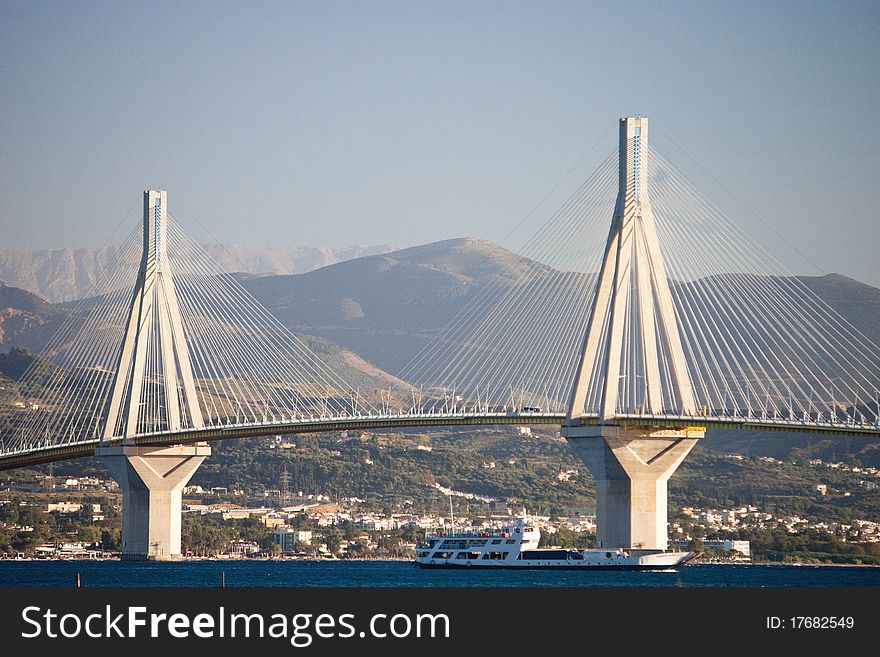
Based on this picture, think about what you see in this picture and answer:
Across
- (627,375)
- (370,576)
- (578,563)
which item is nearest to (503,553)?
(578,563)

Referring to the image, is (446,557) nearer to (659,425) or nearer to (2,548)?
(659,425)

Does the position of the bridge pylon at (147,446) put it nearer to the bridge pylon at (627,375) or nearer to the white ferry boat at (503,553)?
the white ferry boat at (503,553)

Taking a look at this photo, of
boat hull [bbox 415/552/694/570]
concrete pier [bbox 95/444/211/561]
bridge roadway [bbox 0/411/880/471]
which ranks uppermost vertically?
bridge roadway [bbox 0/411/880/471]

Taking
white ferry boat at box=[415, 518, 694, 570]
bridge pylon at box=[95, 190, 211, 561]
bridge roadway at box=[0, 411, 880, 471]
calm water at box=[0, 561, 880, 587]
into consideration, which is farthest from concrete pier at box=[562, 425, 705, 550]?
bridge pylon at box=[95, 190, 211, 561]

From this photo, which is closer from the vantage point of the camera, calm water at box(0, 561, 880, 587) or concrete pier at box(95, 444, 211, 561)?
calm water at box(0, 561, 880, 587)

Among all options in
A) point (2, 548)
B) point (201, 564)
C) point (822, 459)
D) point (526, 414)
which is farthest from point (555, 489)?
point (526, 414)

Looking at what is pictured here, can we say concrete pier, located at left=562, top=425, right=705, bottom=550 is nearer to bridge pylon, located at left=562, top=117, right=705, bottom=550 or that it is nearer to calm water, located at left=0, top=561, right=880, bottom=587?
bridge pylon, located at left=562, top=117, right=705, bottom=550

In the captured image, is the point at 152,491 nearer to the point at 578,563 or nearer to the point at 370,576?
the point at 370,576
